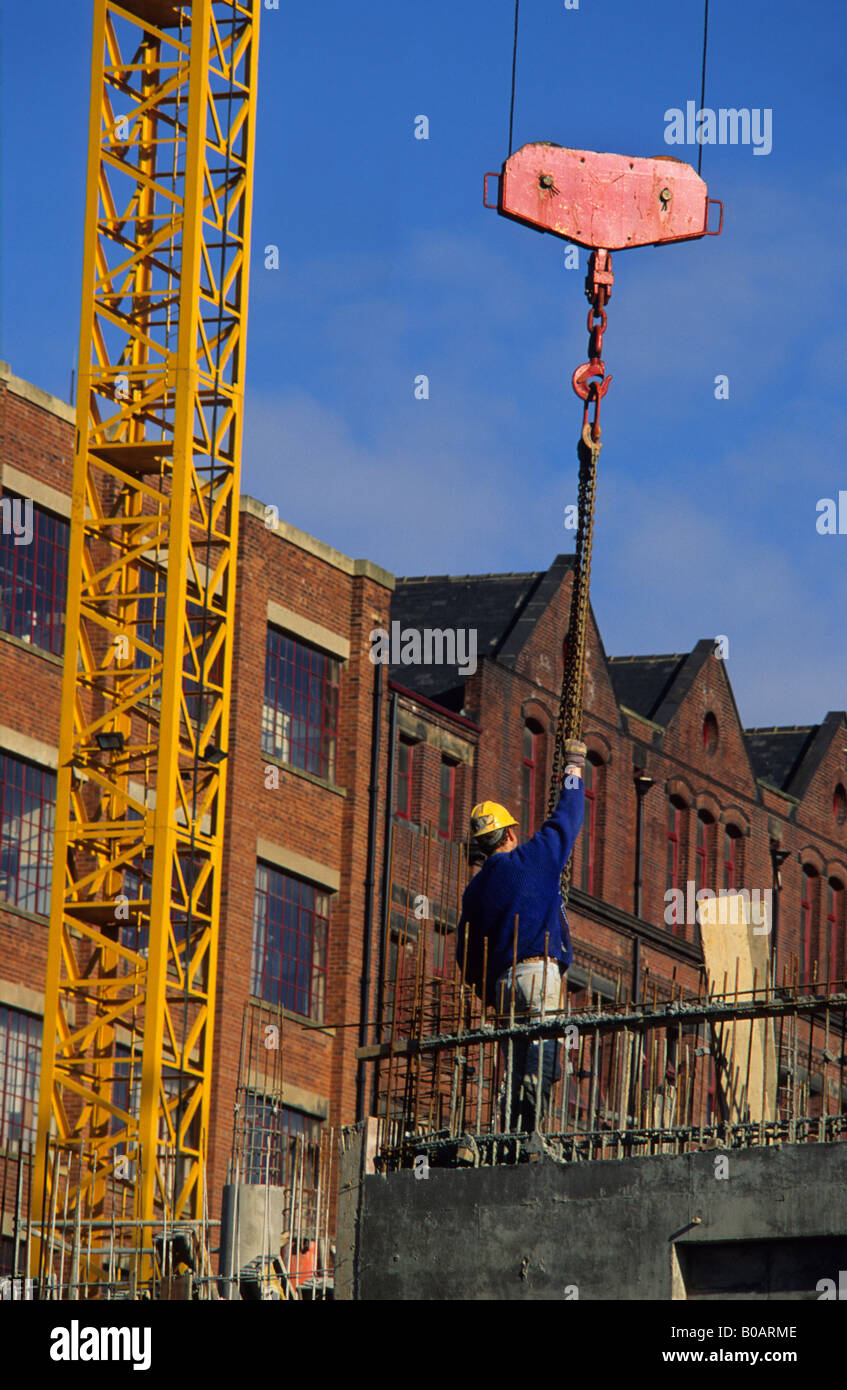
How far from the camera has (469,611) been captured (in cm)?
4588

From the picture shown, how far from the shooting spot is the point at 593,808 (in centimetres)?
4647

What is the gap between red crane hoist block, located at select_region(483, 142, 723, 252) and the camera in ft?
70.9

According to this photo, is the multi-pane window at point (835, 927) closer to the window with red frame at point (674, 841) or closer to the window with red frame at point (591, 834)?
the window with red frame at point (674, 841)

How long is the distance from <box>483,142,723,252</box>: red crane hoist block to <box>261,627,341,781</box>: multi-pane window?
17.5 metres

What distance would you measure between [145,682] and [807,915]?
21.1m

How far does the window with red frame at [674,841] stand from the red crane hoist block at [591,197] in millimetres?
27207

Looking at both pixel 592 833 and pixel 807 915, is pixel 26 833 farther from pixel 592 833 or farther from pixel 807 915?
pixel 807 915

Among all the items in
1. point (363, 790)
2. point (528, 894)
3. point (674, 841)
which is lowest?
point (528, 894)

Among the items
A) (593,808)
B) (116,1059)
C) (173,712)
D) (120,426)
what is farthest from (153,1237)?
(593,808)

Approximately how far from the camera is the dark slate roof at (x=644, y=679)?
1975 inches

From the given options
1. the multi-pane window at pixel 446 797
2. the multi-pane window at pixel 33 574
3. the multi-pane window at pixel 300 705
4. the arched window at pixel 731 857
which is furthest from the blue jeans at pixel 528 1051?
the arched window at pixel 731 857

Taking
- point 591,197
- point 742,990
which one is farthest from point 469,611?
point 742,990
